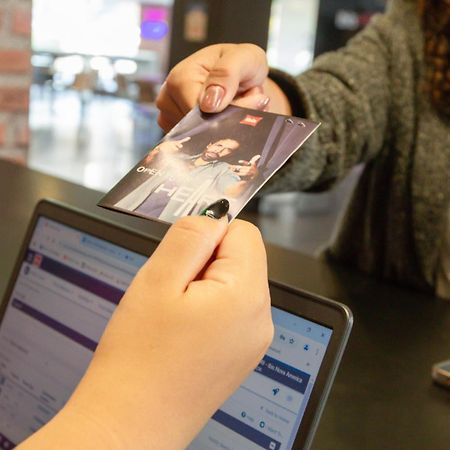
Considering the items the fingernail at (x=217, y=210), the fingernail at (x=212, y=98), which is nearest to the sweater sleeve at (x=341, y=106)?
the fingernail at (x=212, y=98)

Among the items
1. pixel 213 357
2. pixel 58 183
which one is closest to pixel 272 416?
pixel 213 357

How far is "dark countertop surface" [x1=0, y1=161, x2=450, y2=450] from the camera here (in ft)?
1.86

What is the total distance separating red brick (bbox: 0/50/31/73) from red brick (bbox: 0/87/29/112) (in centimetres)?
5

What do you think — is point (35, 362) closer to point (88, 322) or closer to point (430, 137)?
point (88, 322)

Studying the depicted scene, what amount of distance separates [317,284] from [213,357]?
20.3 inches

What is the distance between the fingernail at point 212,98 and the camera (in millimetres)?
570

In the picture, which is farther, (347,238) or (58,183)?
(58,183)

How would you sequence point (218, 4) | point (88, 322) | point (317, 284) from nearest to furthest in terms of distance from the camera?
1. point (88, 322)
2. point (317, 284)
3. point (218, 4)

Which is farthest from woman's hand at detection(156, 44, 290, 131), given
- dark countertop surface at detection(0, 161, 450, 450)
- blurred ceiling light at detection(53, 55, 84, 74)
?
blurred ceiling light at detection(53, 55, 84, 74)

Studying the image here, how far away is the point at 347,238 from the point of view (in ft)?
3.58

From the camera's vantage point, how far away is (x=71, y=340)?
0.59 meters

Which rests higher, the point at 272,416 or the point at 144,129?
the point at 272,416

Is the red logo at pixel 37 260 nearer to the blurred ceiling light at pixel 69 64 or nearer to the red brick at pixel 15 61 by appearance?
the red brick at pixel 15 61

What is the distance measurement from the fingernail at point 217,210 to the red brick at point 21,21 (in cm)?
147
